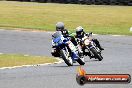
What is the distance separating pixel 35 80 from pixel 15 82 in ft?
1.65

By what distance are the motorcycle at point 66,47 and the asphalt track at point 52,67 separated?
23 cm

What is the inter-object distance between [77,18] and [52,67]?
25.7 m

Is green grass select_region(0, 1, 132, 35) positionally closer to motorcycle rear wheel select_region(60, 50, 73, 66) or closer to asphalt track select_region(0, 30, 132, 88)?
asphalt track select_region(0, 30, 132, 88)

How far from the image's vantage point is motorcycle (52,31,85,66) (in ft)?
48.6

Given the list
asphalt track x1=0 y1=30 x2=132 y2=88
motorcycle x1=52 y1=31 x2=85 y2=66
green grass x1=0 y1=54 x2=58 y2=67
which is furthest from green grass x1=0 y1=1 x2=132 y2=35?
motorcycle x1=52 y1=31 x2=85 y2=66

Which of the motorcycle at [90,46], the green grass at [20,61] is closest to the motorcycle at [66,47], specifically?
the green grass at [20,61]

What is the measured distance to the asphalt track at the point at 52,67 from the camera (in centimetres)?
1033

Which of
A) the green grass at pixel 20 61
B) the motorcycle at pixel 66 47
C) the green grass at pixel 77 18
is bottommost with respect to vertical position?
the green grass at pixel 77 18

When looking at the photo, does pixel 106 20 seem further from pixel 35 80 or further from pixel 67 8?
pixel 35 80

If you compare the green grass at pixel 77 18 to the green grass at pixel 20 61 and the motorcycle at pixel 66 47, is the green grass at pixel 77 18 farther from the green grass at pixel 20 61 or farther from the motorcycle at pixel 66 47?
the motorcycle at pixel 66 47

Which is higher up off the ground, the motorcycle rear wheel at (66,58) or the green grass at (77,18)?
the motorcycle rear wheel at (66,58)

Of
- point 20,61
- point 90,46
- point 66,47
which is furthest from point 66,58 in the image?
point 90,46

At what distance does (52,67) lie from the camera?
1411cm

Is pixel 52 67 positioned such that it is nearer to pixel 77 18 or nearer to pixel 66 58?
pixel 66 58
